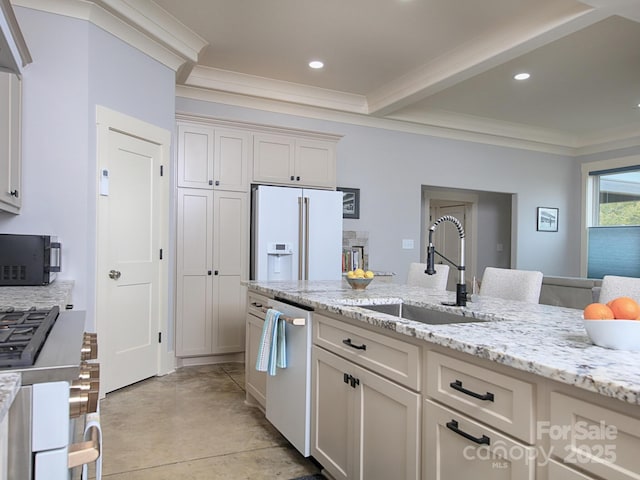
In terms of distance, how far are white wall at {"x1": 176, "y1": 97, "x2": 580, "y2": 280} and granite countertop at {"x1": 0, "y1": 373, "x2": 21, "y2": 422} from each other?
13.4ft

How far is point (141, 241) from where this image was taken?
11.7ft

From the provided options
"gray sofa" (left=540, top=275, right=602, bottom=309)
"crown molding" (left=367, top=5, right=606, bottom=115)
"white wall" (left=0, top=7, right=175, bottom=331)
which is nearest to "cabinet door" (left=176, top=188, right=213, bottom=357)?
"white wall" (left=0, top=7, right=175, bottom=331)

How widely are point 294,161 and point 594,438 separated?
3922mm

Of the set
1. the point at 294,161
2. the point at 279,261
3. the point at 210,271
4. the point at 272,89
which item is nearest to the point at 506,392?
the point at 279,261

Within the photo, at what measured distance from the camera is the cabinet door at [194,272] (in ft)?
13.3

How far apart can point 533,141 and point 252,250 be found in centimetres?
461

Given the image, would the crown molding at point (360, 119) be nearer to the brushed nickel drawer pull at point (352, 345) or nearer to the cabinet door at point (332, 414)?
the cabinet door at point (332, 414)

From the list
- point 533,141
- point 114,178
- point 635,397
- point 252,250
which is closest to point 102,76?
point 114,178

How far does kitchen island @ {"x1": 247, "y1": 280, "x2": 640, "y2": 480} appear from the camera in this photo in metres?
0.89

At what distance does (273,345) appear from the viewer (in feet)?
7.77

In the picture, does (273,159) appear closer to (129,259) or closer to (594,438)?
(129,259)

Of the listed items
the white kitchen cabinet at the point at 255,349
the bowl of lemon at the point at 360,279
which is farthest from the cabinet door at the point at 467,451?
the white kitchen cabinet at the point at 255,349

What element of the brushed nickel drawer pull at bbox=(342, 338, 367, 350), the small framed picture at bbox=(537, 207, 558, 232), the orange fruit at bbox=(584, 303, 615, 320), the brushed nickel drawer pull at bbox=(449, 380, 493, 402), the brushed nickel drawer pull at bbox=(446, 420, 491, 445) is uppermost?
the small framed picture at bbox=(537, 207, 558, 232)

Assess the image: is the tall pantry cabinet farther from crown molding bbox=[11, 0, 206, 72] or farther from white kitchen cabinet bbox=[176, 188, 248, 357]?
crown molding bbox=[11, 0, 206, 72]
